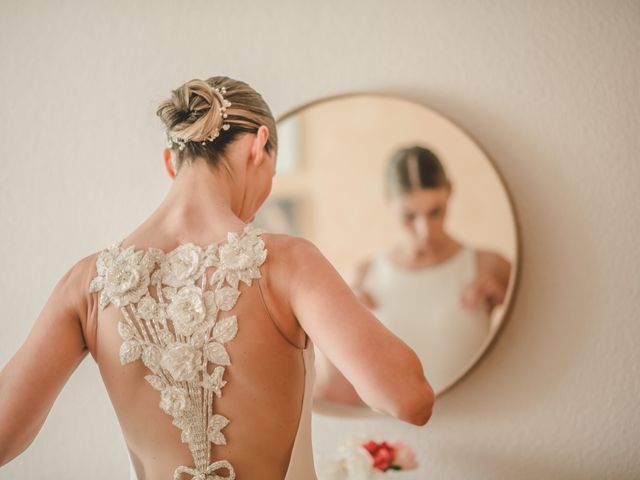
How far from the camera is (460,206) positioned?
1664 mm

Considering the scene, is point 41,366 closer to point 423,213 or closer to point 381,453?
point 381,453

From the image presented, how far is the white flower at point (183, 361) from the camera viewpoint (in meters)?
1.00

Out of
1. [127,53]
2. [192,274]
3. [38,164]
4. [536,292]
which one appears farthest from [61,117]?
[536,292]

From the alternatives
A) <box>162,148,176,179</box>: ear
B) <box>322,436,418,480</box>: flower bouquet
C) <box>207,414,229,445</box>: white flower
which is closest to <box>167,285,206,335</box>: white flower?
<box>207,414,229,445</box>: white flower

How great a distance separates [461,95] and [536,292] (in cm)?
57

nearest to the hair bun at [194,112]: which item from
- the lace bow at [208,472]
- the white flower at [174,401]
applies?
the white flower at [174,401]

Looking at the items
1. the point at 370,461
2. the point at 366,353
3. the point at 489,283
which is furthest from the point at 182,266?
the point at 489,283

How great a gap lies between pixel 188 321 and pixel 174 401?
0.13 metres

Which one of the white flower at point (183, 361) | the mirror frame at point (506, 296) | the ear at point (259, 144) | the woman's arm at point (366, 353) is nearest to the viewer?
the woman's arm at point (366, 353)

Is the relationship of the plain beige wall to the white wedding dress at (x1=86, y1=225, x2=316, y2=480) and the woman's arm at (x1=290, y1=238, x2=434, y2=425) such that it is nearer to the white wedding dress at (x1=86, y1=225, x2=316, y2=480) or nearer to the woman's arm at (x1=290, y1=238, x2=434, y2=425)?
Result: the white wedding dress at (x1=86, y1=225, x2=316, y2=480)

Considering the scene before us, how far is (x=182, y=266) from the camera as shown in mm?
1024

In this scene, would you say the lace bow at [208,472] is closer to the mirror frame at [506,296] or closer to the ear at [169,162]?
the ear at [169,162]

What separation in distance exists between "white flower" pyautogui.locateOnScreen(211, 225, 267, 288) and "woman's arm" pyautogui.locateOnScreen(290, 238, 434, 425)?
0.35 feet

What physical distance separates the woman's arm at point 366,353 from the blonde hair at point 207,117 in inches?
12.9
